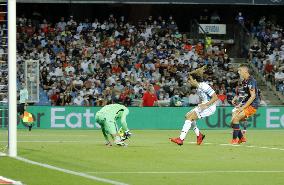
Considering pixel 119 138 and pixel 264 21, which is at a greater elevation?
pixel 264 21

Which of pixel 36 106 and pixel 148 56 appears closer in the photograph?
pixel 36 106

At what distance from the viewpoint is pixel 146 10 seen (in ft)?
162

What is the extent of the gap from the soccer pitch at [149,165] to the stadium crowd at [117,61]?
653 inches

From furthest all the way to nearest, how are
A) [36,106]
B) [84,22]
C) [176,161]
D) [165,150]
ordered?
1. [84,22]
2. [36,106]
3. [165,150]
4. [176,161]

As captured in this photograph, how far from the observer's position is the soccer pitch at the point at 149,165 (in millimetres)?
14172

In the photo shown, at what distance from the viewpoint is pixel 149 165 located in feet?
55.7

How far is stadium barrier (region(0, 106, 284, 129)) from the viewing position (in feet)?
125

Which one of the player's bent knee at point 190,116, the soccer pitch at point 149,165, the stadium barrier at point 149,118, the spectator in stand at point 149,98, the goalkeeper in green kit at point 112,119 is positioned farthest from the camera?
the spectator in stand at point 149,98

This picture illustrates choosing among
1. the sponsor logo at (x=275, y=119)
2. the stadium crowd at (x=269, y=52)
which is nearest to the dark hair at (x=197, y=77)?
the sponsor logo at (x=275, y=119)

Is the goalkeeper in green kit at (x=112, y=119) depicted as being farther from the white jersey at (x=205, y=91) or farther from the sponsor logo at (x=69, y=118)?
the sponsor logo at (x=69, y=118)

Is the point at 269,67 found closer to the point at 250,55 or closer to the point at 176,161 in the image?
the point at 250,55

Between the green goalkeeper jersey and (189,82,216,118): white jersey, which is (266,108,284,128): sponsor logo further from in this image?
the green goalkeeper jersey

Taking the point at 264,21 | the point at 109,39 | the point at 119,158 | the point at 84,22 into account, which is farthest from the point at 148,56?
the point at 119,158

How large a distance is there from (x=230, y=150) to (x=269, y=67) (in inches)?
921
